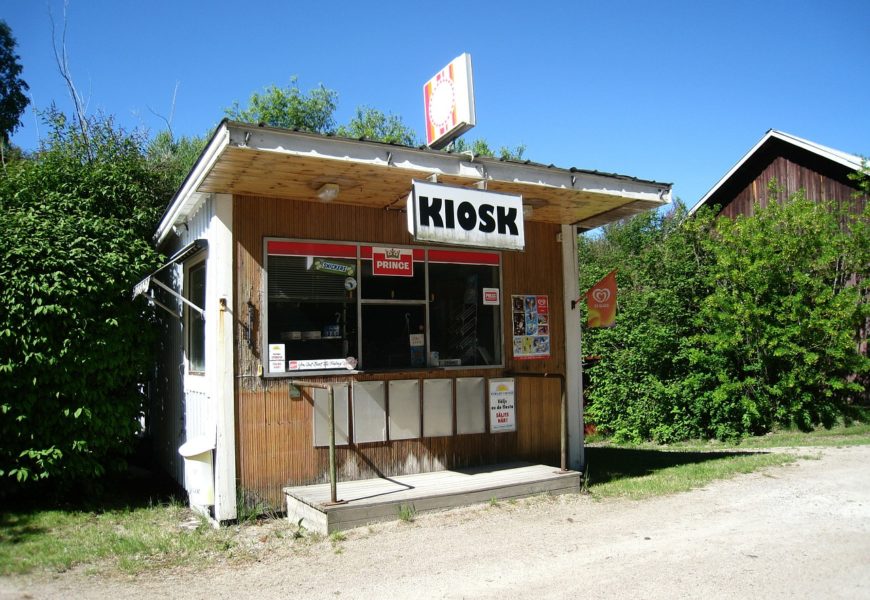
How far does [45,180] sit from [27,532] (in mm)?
5205

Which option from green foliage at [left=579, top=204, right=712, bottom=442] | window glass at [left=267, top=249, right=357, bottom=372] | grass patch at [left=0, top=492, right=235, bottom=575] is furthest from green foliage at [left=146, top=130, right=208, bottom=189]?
green foliage at [left=579, top=204, right=712, bottom=442]

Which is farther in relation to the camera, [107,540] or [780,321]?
[780,321]

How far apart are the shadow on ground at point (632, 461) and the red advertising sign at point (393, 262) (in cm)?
350

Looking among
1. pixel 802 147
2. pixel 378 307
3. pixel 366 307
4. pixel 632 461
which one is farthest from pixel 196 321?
pixel 802 147

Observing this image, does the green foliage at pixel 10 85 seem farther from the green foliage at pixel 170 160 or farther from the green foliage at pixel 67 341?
the green foliage at pixel 67 341

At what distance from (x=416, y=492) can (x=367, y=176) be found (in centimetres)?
332

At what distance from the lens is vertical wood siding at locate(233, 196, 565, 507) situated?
7.39 m

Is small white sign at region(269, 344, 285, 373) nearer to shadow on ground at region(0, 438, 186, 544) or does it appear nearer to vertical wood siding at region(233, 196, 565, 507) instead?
vertical wood siding at region(233, 196, 565, 507)

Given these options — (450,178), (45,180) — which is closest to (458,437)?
(450,178)

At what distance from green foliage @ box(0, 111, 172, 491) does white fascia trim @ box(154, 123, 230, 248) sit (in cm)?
54

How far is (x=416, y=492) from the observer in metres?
7.22

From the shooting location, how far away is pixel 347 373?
7.93 metres

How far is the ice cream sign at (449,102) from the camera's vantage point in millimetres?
8375

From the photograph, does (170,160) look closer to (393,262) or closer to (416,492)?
(393,262)
